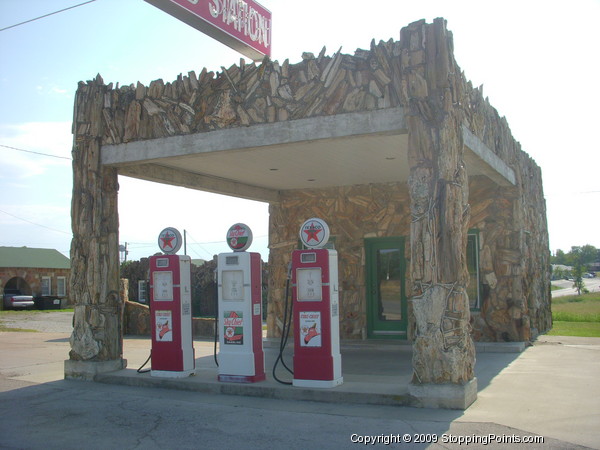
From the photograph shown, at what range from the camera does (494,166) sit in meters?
11.2

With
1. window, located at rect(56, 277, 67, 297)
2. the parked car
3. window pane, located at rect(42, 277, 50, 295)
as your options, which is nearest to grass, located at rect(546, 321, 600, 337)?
the parked car

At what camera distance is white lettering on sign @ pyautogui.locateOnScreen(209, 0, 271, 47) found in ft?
37.1

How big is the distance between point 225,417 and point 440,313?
9.55 ft

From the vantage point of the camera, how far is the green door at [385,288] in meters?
13.6

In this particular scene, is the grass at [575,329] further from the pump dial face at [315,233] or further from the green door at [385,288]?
the pump dial face at [315,233]

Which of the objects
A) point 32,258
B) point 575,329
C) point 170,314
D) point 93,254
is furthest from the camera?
point 32,258

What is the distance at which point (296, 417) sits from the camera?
294 inches

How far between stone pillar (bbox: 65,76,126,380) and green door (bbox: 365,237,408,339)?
5.62 metres

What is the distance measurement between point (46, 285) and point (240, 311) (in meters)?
40.6

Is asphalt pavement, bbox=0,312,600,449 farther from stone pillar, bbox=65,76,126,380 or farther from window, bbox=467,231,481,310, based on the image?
window, bbox=467,231,481,310

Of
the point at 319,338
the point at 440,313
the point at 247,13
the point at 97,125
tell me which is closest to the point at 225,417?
the point at 319,338

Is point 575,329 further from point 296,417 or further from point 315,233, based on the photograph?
point 296,417

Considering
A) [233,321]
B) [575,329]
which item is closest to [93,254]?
[233,321]

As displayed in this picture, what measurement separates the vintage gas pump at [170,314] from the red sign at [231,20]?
12.3 ft
